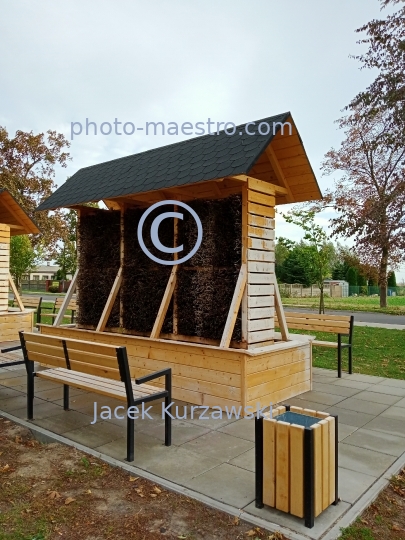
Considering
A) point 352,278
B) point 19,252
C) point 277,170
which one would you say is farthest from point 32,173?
point 352,278

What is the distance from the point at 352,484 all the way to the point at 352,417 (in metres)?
1.87

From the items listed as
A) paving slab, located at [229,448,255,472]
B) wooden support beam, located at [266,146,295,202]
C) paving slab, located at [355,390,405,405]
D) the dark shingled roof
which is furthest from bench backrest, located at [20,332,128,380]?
paving slab, located at [355,390,405,405]

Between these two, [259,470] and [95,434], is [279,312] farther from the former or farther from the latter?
[259,470]

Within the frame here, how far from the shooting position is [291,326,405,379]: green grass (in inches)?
312

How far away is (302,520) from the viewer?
113 inches

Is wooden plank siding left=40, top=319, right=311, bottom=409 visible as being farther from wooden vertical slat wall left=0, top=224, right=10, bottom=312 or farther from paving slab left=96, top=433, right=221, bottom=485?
wooden vertical slat wall left=0, top=224, right=10, bottom=312

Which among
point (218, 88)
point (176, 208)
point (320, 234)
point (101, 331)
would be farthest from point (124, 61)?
point (320, 234)

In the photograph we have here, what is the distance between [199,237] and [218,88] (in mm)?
3009

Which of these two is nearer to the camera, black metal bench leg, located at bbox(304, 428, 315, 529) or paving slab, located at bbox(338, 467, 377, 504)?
black metal bench leg, located at bbox(304, 428, 315, 529)

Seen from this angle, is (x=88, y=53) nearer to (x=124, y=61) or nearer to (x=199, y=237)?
(x=124, y=61)

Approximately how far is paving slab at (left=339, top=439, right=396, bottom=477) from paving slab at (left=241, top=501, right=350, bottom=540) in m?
0.70

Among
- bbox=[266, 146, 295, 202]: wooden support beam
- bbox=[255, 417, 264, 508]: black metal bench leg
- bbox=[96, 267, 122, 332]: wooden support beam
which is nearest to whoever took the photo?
bbox=[255, 417, 264, 508]: black metal bench leg

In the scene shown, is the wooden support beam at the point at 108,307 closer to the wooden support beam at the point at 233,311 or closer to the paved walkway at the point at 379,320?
the wooden support beam at the point at 233,311

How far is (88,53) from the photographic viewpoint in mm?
8719
